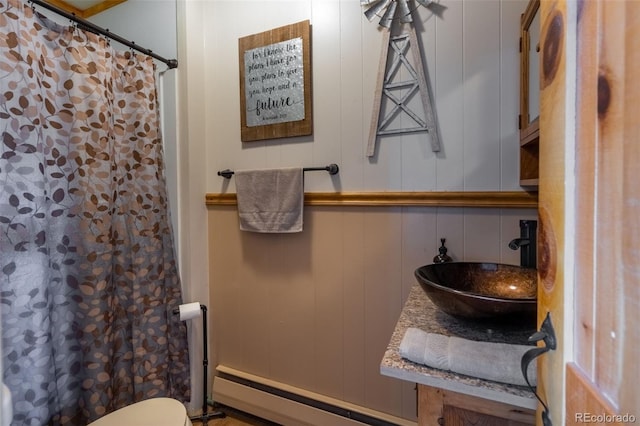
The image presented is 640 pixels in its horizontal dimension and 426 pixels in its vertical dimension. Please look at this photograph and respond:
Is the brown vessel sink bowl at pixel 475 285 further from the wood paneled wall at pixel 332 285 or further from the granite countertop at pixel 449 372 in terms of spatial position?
the wood paneled wall at pixel 332 285

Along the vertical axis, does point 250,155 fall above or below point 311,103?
below

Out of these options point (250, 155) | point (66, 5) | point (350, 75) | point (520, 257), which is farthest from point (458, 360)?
point (66, 5)

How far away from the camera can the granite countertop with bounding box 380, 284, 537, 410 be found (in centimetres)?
55

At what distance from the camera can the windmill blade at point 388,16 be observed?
4.15 ft

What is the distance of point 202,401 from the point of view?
1.69 meters

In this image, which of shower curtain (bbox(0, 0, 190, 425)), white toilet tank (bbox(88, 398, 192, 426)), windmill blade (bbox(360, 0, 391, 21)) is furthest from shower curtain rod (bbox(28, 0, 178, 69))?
white toilet tank (bbox(88, 398, 192, 426))

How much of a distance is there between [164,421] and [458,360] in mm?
1114

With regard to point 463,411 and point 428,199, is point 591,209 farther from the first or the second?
point 428,199

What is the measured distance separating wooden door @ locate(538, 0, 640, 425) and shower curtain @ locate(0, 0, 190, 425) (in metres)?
1.51

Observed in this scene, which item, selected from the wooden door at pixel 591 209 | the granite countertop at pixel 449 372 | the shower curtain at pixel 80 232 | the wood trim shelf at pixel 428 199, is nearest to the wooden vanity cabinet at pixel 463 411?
the granite countertop at pixel 449 372

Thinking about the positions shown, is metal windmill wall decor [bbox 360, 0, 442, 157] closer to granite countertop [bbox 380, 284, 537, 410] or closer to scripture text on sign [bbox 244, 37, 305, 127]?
scripture text on sign [bbox 244, 37, 305, 127]

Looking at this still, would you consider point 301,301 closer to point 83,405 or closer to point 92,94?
point 83,405

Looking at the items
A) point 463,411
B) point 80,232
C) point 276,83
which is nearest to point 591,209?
point 463,411

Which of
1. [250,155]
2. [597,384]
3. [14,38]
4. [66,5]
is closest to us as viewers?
[597,384]
